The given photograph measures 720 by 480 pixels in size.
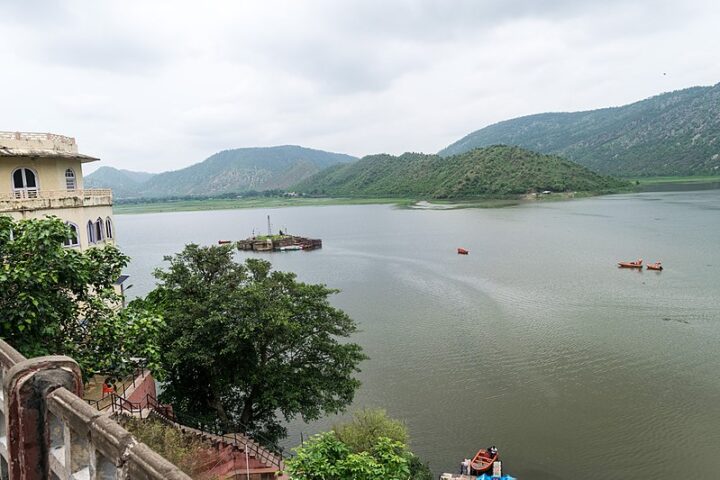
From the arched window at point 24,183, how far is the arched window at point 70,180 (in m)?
1.57

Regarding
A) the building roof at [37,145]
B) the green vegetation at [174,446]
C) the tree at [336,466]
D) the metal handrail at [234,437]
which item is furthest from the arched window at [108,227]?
the tree at [336,466]

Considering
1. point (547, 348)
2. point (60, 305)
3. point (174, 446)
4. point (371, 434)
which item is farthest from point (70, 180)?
point (547, 348)

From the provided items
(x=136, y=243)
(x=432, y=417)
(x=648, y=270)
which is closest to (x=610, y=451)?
(x=432, y=417)

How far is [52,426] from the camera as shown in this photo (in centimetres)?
479

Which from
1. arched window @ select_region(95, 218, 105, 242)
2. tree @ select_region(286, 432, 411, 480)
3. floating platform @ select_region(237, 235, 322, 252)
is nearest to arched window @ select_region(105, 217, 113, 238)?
arched window @ select_region(95, 218, 105, 242)

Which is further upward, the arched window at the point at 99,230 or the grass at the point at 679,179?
the grass at the point at 679,179

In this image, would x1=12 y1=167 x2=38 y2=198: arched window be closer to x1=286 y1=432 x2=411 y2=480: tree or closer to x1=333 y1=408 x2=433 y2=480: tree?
x1=333 y1=408 x2=433 y2=480: tree

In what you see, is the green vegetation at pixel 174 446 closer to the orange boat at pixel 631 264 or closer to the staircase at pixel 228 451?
the staircase at pixel 228 451

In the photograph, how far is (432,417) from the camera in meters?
23.8

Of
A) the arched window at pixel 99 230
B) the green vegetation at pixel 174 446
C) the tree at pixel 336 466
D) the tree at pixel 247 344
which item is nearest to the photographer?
the tree at pixel 336 466

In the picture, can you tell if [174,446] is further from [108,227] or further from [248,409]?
[108,227]

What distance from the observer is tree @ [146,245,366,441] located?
1830 cm

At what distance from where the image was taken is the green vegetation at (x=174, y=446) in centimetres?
1258

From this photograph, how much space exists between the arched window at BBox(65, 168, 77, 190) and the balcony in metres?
0.81
